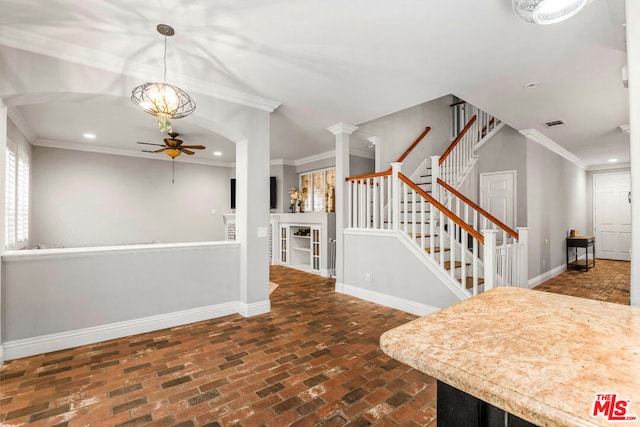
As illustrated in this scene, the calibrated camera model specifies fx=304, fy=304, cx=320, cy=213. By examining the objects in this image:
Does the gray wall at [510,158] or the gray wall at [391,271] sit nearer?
the gray wall at [391,271]

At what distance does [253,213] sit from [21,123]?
4.16m

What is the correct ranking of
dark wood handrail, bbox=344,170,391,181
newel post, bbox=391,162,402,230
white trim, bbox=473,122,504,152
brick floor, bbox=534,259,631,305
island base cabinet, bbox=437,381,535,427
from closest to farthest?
1. island base cabinet, bbox=437,381,535,427
2. newel post, bbox=391,162,402,230
3. dark wood handrail, bbox=344,170,391,181
4. brick floor, bbox=534,259,631,305
5. white trim, bbox=473,122,504,152

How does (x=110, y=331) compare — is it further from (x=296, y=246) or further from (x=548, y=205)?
(x=548, y=205)

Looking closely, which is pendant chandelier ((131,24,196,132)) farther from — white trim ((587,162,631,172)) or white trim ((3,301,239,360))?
white trim ((587,162,631,172))

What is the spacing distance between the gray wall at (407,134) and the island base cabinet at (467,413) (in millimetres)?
5371

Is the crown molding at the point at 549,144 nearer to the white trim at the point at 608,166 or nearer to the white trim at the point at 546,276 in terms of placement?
the white trim at the point at 608,166

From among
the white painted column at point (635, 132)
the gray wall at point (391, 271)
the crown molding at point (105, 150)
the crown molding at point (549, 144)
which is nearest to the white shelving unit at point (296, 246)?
the gray wall at point (391, 271)

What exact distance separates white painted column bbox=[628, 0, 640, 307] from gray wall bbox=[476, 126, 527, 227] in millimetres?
4380

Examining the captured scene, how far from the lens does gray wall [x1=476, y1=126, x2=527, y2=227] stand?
522 centimetres

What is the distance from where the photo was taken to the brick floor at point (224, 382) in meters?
1.92

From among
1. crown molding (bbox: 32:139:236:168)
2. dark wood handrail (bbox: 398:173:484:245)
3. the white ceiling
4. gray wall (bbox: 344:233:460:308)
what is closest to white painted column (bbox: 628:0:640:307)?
the white ceiling

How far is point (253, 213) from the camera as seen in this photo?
386 cm

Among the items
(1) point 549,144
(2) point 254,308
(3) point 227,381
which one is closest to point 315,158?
(2) point 254,308

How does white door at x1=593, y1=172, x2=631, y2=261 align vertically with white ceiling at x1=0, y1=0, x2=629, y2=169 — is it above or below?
below
